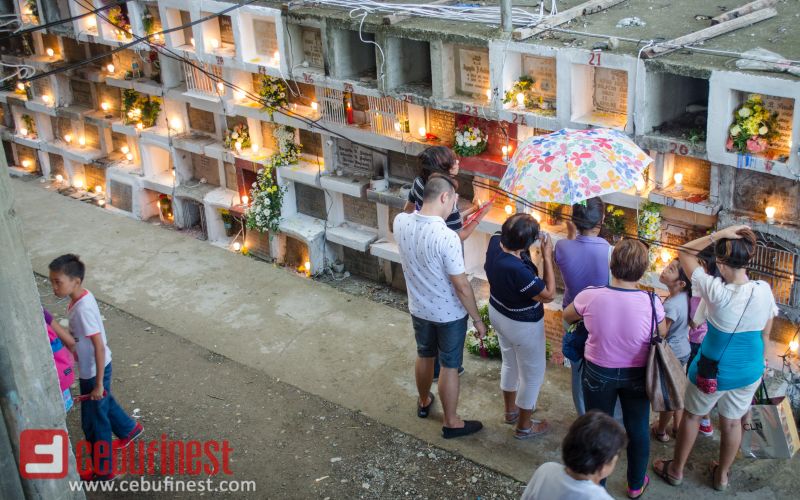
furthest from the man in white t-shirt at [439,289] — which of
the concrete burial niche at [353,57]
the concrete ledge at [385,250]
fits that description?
the concrete ledge at [385,250]

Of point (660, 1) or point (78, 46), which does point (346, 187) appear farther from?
point (78, 46)

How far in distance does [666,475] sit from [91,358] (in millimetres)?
3451

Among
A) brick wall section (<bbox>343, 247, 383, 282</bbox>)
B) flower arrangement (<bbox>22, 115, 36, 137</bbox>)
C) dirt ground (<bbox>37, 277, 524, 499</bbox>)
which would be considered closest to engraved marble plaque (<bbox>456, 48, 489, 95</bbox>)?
brick wall section (<bbox>343, 247, 383, 282</bbox>)

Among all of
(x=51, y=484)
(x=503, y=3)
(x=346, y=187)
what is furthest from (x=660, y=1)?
(x=51, y=484)

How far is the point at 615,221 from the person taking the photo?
9508 mm

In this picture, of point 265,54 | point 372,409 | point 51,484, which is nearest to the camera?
point 51,484

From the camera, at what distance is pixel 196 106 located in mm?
13430

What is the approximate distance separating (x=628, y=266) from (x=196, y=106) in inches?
387

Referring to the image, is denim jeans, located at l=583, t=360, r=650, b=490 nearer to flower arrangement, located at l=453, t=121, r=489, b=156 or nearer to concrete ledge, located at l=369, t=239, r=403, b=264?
flower arrangement, located at l=453, t=121, r=489, b=156

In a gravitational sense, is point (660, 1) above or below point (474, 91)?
above

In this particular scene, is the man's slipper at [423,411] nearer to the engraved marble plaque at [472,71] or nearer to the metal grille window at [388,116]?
the engraved marble plaque at [472,71]

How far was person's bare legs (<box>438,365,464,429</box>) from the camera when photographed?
5.67m

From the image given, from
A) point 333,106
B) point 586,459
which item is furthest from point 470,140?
point 586,459

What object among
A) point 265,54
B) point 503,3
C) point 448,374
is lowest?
point 448,374
